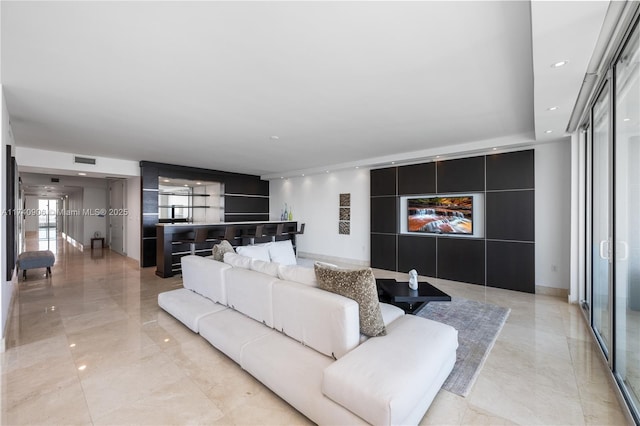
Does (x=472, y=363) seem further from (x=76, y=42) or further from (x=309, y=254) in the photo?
(x=309, y=254)

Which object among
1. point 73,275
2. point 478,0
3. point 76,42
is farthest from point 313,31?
point 73,275

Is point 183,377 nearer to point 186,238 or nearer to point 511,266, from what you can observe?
point 186,238

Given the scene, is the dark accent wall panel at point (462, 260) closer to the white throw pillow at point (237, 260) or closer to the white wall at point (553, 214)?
the white wall at point (553, 214)

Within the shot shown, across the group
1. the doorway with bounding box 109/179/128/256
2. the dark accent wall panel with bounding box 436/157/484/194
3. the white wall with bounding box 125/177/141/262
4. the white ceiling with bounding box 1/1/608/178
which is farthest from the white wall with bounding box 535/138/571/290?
the doorway with bounding box 109/179/128/256

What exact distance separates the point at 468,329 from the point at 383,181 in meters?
3.95

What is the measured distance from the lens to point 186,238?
633 centimetres

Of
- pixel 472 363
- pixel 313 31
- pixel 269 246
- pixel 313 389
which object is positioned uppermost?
pixel 313 31

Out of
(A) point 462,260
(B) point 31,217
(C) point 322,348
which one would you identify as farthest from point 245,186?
(B) point 31,217

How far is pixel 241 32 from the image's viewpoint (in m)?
1.95

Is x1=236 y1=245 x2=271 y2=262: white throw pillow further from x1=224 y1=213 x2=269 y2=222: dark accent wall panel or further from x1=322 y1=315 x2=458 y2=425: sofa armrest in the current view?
x1=224 y1=213 x2=269 y2=222: dark accent wall panel

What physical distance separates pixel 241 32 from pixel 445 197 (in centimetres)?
502

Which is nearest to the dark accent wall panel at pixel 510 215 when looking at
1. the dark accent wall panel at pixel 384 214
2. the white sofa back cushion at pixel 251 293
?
the dark accent wall panel at pixel 384 214

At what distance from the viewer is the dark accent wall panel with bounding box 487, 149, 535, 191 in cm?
477

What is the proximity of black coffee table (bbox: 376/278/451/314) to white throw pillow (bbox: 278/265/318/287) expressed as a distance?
52.9 inches
